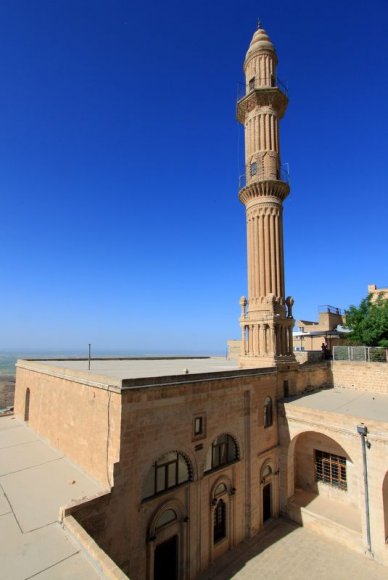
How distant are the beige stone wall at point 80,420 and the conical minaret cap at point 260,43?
71.0 feet

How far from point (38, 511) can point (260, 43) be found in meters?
25.4

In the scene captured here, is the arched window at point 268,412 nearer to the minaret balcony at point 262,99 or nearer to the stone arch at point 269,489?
the stone arch at point 269,489

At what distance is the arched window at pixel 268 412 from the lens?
15461mm

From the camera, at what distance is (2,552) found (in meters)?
6.84

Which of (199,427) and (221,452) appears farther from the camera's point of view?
(221,452)

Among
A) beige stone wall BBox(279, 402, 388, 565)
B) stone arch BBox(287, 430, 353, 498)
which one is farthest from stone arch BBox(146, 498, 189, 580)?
stone arch BBox(287, 430, 353, 498)

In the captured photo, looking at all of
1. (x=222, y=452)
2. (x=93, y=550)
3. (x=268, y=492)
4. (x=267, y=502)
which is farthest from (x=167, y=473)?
(x=267, y=502)

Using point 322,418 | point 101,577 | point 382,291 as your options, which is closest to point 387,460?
point 322,418

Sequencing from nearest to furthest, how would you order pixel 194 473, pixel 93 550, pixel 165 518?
1. pixel 93 550
2. pixel 165 518
3. pixel 194 473

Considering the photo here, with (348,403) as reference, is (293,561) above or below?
below

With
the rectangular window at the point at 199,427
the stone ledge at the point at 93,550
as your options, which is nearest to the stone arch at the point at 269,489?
the rectangular window at the point at 199,427

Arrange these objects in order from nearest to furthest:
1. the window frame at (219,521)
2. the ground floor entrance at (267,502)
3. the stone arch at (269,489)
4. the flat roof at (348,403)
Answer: the window frame at (219,521) < the flat roof at (348,403) < the stone arch at (269,489) < the ground floor entrance at (267,502)

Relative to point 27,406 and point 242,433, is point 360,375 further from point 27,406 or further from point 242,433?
point 27,406

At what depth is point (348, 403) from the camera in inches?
624
